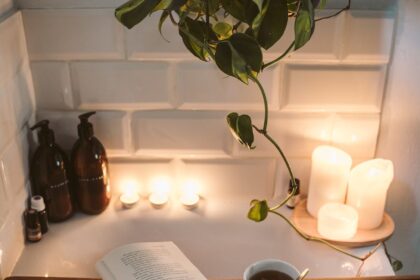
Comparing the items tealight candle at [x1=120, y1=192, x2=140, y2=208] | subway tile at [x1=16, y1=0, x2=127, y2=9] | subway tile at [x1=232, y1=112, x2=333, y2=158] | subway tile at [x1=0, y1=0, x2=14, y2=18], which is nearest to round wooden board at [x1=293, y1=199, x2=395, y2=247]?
subway tile at [x1=232, y1=112, x2=333, y2=158]

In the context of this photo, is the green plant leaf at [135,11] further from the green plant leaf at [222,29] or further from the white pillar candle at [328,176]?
the white pillar candle at [328,176]

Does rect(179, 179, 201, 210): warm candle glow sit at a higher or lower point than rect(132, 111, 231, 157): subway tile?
lower

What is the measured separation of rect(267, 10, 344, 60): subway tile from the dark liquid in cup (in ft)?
1.32

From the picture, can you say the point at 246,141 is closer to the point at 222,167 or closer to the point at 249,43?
the point at 249,43

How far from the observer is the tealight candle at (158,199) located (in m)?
1.13

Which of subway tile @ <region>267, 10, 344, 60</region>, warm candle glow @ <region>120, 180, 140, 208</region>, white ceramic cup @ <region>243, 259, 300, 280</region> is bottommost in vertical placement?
warm candle glow @ <region>120, 180, 140, 208</region>

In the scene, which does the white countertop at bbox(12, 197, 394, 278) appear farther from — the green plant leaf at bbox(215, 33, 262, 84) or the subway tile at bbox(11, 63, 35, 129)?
the green plant leaf at bbox(215, 33, 262, 84)

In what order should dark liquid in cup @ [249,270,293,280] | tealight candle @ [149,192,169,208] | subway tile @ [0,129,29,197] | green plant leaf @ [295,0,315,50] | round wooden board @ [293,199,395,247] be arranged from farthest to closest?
1. tealight candle @ [149,192,169,208]
2. round wooden board @ [293,199,395,247]
3. subway tile @ [0,129,29,197]
4. dark liquid in cup @ [249,270,293,280]
5. green plant leaf @ [295,0,315,50]

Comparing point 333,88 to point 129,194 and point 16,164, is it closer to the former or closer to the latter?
point 129,194

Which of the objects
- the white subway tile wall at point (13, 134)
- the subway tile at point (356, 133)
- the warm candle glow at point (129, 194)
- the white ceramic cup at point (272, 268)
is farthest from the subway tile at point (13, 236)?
the subway tile at point (356, 133)

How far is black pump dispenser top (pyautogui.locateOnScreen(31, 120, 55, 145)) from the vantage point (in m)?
0.99

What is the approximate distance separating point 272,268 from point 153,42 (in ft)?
1.56

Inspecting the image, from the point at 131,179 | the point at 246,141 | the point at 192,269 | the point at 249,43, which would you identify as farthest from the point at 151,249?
the point at 249,43

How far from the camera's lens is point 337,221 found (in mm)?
1028
